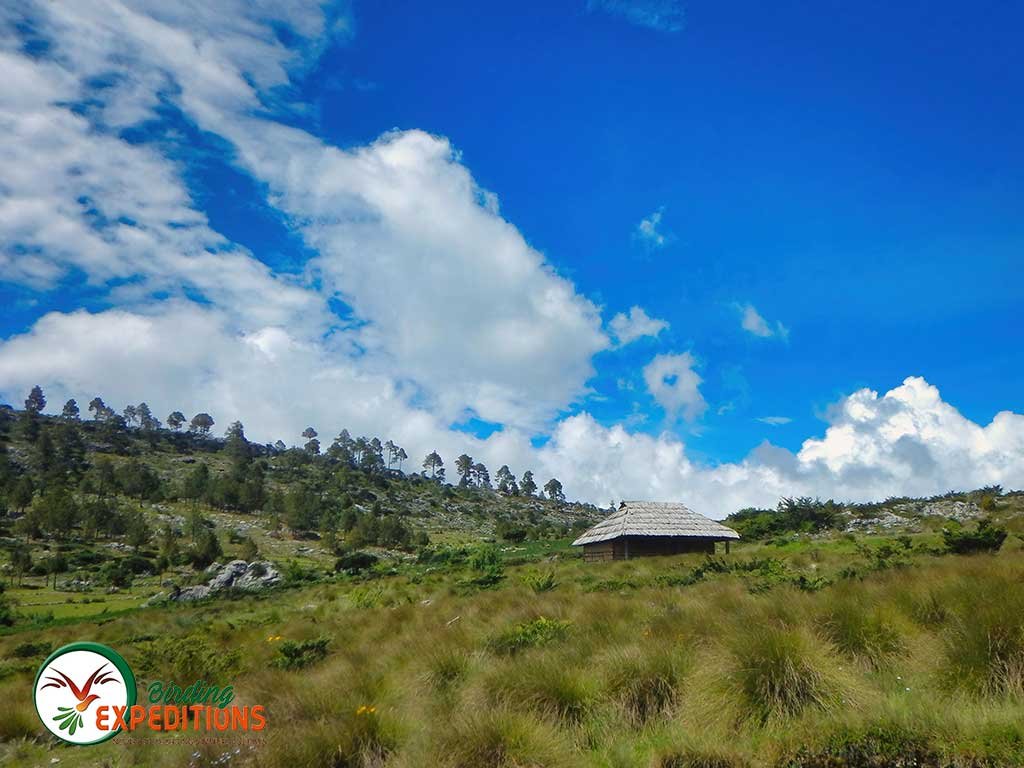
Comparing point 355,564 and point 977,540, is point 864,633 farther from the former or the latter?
point 355,564

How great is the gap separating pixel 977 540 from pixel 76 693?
21.2 metres

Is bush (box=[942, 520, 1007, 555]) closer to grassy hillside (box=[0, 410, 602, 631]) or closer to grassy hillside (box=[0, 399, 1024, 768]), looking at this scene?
grassy hillside (box=[0, 399, 1024, 768])

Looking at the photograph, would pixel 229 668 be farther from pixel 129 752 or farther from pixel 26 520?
pixel 26 520

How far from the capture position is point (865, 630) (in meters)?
6.96

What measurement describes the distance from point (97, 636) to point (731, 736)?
2474 centimetres

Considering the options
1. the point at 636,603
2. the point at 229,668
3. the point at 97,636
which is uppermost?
the point at 636,603

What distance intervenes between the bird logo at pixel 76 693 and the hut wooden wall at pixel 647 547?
29.4 metres

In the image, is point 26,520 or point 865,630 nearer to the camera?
point 865,630

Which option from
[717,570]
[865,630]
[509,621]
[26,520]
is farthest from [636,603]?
[26,520]

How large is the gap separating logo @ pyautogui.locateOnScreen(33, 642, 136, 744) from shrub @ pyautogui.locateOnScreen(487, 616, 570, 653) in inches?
186

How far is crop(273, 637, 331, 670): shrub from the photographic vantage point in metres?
10.6

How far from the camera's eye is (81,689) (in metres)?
6.70

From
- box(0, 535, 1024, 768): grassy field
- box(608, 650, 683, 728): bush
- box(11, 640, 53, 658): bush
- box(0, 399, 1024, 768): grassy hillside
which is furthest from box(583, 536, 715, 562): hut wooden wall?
box(608, 650, 683, 728): bush

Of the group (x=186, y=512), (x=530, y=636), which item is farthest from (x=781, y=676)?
(x=186, y=512)
